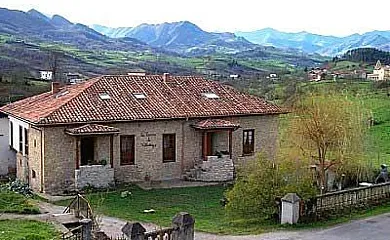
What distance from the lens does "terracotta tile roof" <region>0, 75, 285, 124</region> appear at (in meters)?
25.8

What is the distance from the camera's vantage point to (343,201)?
63.7 ft

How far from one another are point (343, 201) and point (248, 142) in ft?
34.9

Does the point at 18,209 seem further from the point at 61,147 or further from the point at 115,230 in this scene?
the point at 61,147

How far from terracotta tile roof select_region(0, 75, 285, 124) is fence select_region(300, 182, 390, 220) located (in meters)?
9.37

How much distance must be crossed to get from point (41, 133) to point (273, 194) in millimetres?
11110

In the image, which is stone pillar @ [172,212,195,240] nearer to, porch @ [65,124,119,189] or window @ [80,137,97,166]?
porch @ [65,124,119,189]

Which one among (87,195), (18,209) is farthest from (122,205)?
(18,209)

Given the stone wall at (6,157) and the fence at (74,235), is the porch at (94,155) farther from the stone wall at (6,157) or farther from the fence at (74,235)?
the fence at (74,235)

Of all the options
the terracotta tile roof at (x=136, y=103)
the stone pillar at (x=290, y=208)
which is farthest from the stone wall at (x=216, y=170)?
the stone pillar at (x=290, y=208)

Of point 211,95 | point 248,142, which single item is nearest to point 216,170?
point 248,142

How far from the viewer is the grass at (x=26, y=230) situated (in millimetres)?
13125

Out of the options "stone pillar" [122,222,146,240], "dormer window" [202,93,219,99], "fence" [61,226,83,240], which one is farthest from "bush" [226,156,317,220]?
"dormer window" [202,93,219,99]

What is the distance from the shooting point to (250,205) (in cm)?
1809

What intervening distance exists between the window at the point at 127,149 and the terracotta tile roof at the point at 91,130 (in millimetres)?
1253
